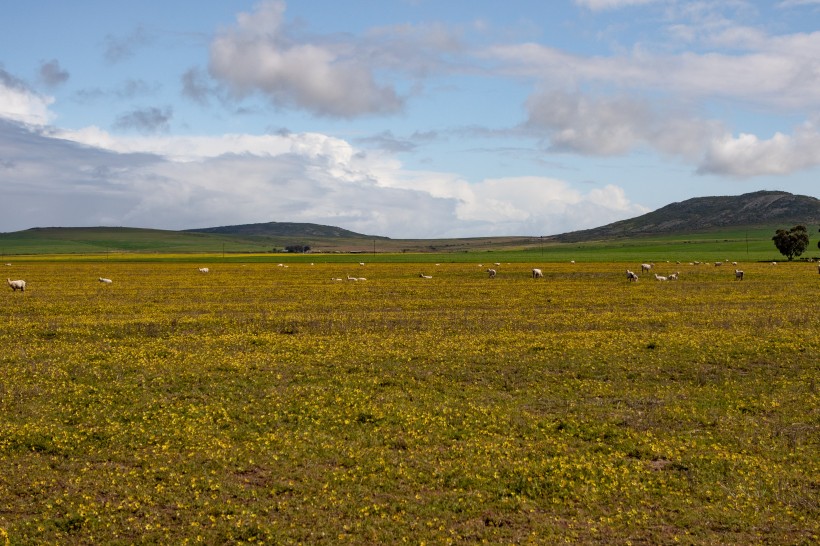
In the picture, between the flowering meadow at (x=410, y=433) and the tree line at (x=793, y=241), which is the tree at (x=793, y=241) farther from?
the flowering meadow at (x=410, y=433)

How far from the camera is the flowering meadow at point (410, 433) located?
12914mm

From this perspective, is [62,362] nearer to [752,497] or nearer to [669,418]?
[669,418]

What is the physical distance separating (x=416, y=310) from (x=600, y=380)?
23247 millimetres

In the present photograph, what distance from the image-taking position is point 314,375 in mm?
25109

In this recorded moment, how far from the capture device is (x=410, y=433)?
712 inches

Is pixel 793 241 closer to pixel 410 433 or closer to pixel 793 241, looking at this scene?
pixel 793 241

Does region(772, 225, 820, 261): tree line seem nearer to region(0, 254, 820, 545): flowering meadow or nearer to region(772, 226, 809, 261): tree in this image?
region(772, 226, 809, 261): tree

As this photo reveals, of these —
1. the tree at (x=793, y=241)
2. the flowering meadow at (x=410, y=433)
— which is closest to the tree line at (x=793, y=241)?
the tree at (x=793, y=241)

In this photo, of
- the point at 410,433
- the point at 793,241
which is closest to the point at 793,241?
the point at 793,241

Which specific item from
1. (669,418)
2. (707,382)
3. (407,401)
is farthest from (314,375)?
(707,382)

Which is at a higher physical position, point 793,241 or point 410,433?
point 793,241

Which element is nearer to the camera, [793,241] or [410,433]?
[410,433]

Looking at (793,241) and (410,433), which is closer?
(410,433)

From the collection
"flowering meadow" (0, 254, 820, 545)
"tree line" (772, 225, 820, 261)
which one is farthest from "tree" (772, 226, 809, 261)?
"flowering meadow" (0, 254, 820, 545)
